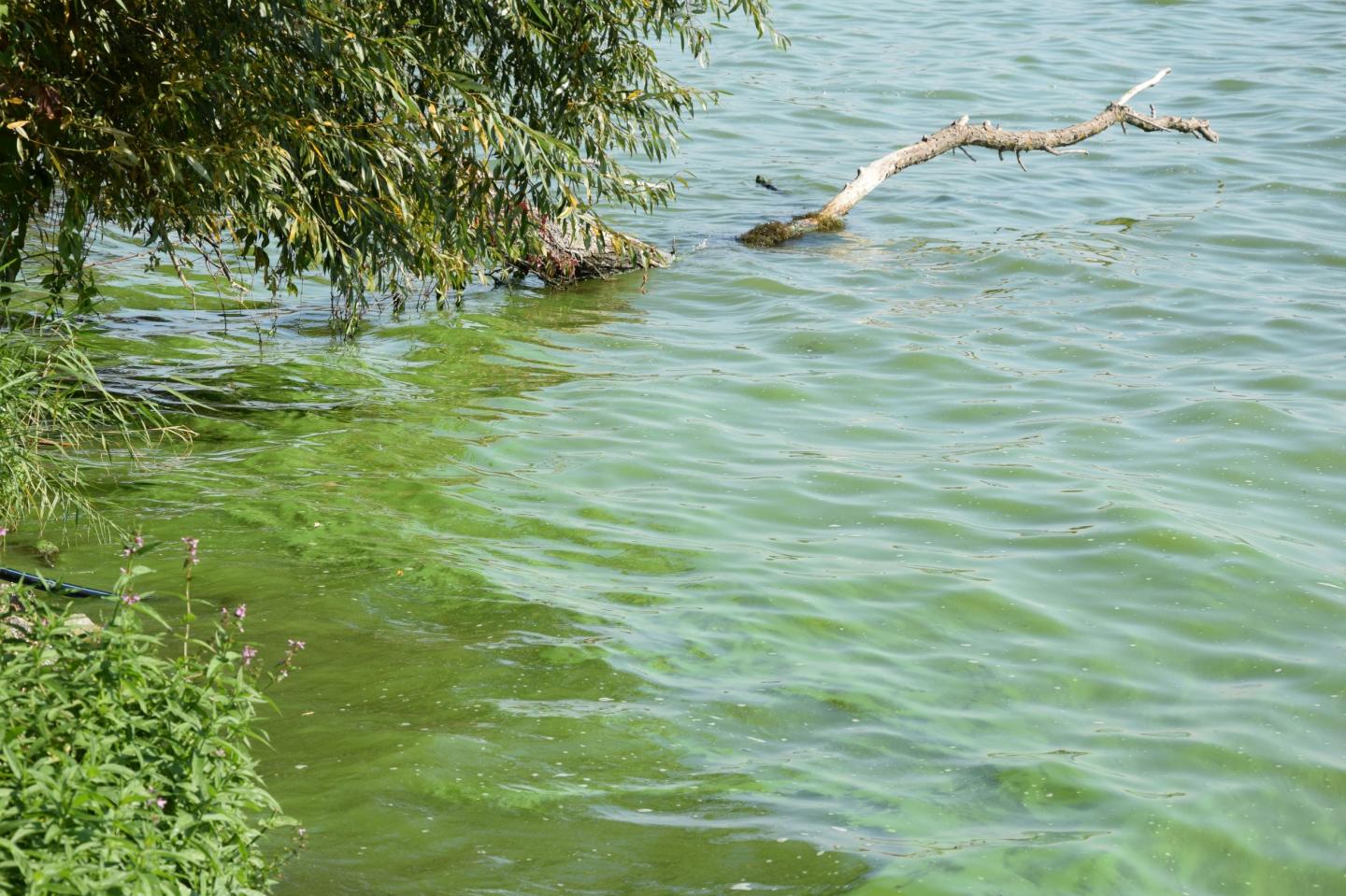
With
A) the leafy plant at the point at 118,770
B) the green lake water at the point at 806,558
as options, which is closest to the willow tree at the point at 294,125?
the green lake water at the point at 806,558

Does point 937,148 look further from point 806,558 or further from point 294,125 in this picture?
point 294,125

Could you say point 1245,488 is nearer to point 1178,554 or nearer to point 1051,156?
point 1178,554

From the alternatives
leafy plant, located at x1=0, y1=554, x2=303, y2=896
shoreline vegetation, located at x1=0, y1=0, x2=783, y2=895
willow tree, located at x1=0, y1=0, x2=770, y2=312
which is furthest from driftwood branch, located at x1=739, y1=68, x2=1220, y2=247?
leafy plant, located at x1=0, y1=554, x2=303, y2=896

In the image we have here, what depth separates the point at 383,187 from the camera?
9.16m

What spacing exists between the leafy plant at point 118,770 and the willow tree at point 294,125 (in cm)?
421

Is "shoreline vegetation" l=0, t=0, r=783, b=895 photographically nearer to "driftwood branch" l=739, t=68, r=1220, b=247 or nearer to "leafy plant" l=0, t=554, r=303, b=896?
"leafy plant" l=0, t=554, r=303, b=896

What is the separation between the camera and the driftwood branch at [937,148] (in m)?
16.7

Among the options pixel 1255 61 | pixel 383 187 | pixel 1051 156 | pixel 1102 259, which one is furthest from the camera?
pixel 1255 61

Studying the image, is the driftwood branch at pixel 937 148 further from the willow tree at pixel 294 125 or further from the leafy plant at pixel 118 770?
the leafy plant at pixel 118 770

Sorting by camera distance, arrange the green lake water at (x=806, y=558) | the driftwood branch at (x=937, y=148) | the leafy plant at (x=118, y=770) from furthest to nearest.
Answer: the driftwood branch at (x=937, y=148), the green lake water at (x=806, y=558), the leafy plant at (x=118, y=770)

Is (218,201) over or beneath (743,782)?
over

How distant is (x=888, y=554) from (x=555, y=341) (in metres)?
5.02

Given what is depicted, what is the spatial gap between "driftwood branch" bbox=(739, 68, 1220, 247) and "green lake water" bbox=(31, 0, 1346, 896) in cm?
40

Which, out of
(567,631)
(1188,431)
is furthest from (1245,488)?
(567,631)
